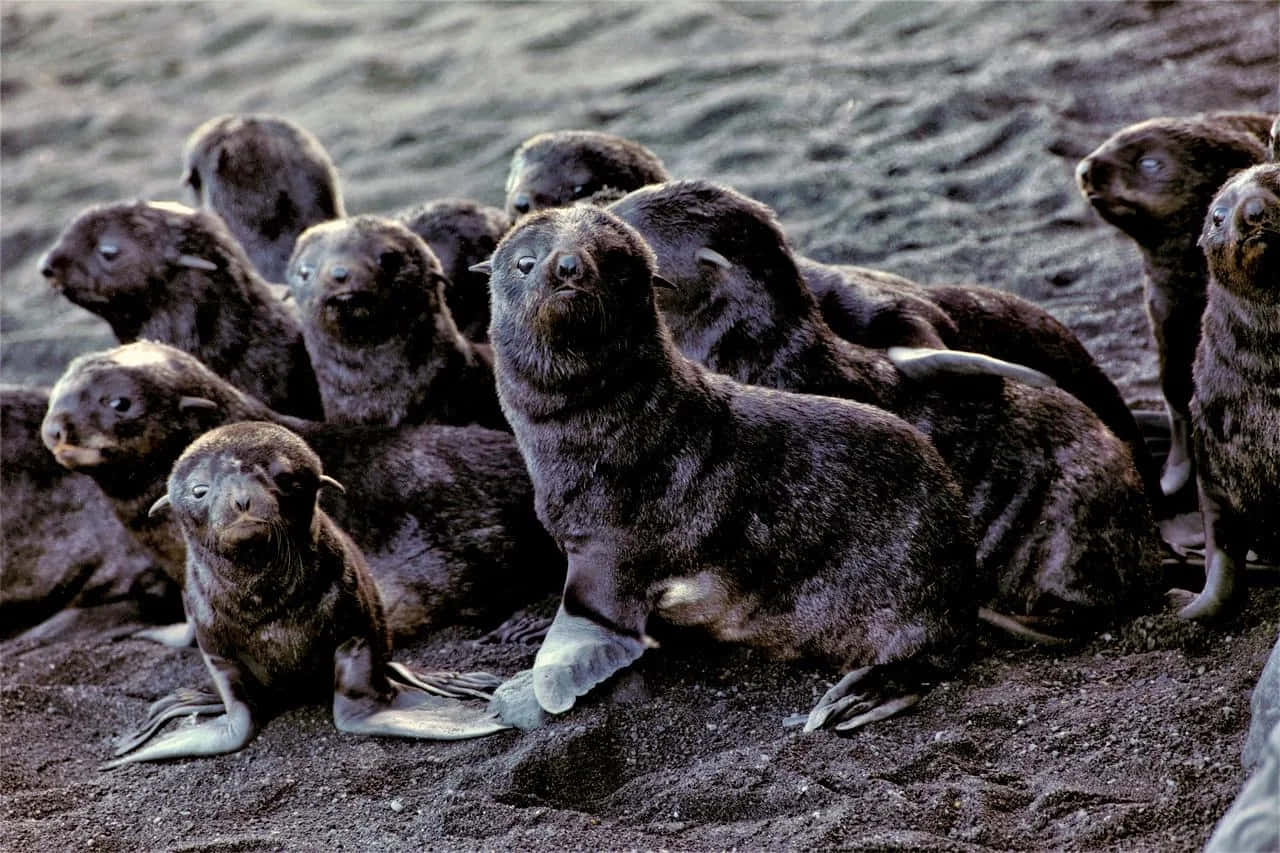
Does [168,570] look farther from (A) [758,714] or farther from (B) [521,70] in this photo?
(B) [521,70]

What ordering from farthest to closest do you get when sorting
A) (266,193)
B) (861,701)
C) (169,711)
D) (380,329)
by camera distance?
(266,193)
(380,329)
(169,711)
(861,701)

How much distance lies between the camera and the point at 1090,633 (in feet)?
15.6

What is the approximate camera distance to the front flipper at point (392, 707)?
446 cm

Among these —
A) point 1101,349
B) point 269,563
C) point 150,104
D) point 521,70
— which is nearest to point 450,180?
point 521,70

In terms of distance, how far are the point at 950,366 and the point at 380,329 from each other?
2.21 metres

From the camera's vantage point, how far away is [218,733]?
4680 mm

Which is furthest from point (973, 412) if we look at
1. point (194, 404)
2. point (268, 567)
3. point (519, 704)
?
point (194, 404)

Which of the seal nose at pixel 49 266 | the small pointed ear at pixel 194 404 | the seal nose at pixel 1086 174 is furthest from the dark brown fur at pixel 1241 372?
the seal nose at pixel 49 266

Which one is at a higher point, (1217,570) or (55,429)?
(55,429)

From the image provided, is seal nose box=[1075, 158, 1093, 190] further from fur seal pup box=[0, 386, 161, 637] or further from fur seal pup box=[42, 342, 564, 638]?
fur seal pup box=[0, 386, 161, 637]

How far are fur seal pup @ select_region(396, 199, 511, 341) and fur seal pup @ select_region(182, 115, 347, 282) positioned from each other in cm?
88

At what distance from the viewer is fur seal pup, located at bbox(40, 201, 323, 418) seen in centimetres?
648

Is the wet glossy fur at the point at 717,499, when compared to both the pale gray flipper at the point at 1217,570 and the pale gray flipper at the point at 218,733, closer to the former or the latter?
the pale gray flipper at the point at 1217,570

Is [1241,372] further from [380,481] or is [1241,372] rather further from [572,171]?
[380,481]
